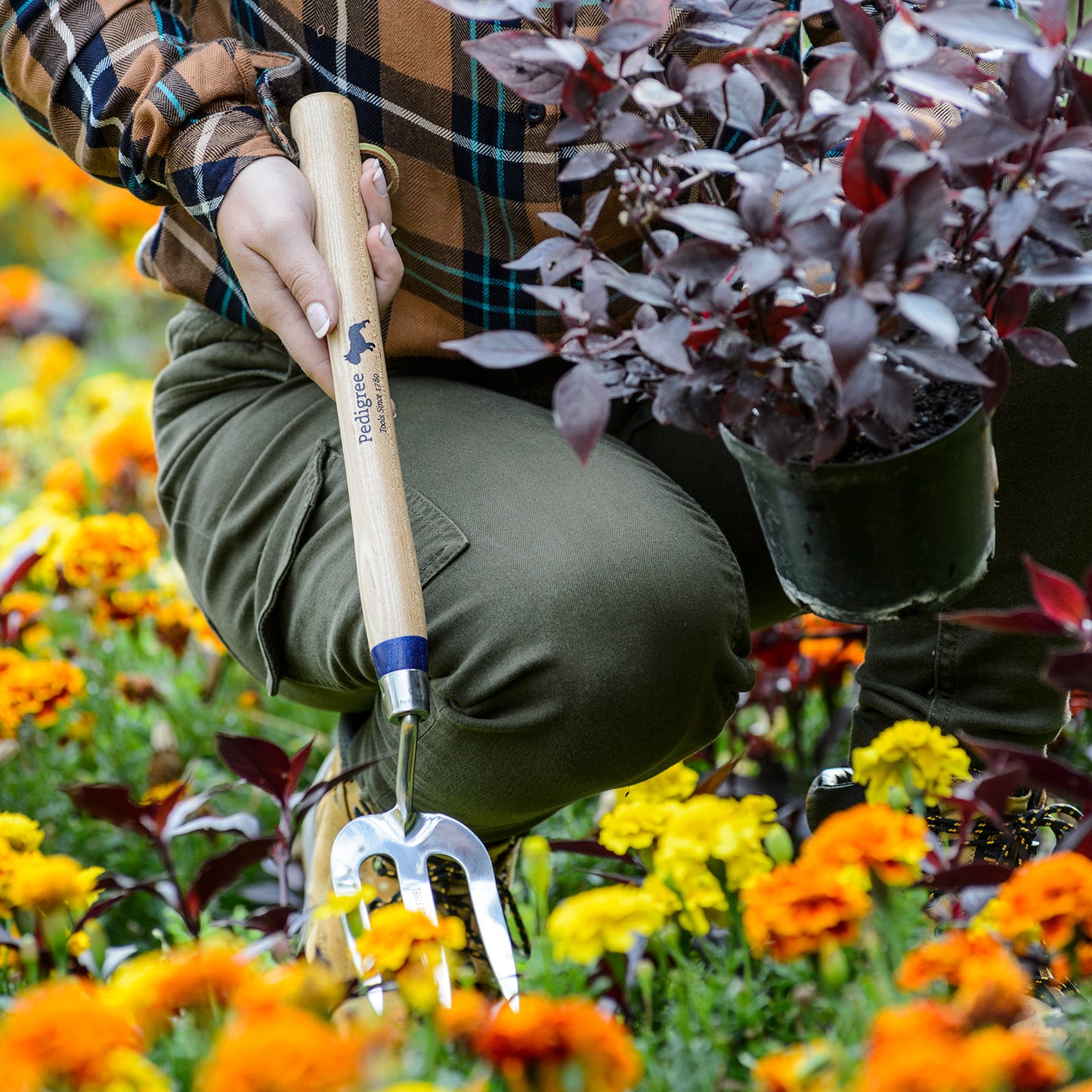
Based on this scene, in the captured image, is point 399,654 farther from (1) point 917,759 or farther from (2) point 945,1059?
(2) point 945,1059

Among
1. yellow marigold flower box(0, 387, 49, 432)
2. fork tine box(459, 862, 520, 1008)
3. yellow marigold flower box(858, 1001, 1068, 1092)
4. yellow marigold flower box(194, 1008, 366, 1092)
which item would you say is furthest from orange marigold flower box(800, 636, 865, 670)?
yellow marigold flower box(0, 387, 49, 432)

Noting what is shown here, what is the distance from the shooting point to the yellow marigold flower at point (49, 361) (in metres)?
3.07

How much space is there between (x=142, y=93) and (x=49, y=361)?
6.99 ft

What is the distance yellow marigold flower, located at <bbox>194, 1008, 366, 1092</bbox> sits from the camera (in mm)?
509

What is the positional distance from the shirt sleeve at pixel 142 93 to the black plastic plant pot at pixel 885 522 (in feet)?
1.88

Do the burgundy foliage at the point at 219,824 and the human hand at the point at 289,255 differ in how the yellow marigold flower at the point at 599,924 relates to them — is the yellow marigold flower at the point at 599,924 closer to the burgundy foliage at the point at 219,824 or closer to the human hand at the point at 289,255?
the burgundy foliage at the point at 219,824

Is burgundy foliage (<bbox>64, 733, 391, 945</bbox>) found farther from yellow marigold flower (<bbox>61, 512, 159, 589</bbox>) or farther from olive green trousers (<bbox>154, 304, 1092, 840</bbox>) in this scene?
yellow marigold flower (<bbox>61, 512, 159, 589</bbox>)

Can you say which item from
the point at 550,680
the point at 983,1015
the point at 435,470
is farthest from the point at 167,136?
the point at 983,1015

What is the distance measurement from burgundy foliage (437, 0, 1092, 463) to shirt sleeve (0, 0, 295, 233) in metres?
0.41

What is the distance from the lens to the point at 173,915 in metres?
1.38

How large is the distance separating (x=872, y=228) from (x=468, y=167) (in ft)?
2.00

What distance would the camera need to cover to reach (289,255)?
1.05 metres

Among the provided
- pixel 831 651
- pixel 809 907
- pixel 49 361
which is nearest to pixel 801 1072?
pixel 809 907

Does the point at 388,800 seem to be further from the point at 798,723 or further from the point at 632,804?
the point at 798,723
